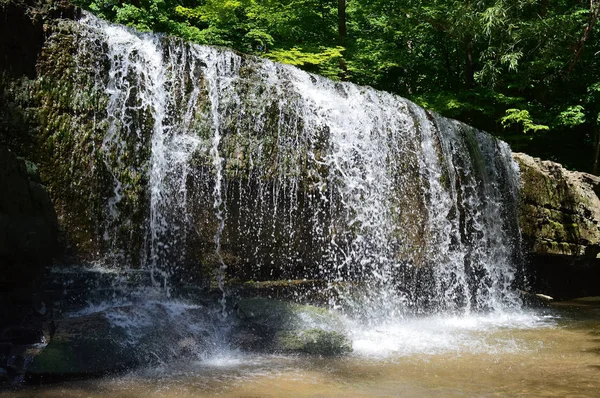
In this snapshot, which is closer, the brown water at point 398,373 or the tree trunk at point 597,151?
the brown water at point 398,373

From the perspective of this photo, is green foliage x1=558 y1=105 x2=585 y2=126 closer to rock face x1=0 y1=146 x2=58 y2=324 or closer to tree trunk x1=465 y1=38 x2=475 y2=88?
tree trunk x1=465 y1=38 x2=475 y2=88

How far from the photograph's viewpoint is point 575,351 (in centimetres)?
576

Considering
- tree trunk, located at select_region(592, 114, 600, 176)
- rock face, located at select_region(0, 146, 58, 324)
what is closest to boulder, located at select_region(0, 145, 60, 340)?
rock face, located at select_region(0, 146, 58, 324)

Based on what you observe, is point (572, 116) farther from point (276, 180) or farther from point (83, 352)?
point (83, 352)

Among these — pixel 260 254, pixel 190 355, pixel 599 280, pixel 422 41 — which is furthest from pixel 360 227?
pixel 422 41

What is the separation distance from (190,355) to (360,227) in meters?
3.23

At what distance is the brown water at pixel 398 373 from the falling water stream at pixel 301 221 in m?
0.03

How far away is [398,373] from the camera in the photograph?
4.70 m

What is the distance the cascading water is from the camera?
6.37m

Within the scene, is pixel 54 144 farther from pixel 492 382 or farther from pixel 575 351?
pixel 575 351

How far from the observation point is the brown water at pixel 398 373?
4.09 metres

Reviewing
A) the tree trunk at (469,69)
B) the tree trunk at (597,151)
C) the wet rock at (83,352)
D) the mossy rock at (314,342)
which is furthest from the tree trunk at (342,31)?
the wet rock at (83,352)

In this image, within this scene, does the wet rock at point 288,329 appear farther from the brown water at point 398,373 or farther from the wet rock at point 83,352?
A: the wet rock at point 83,352

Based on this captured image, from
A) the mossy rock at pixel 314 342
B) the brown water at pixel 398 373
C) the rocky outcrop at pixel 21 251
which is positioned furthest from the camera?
the mossy rock at pixel 314 342
